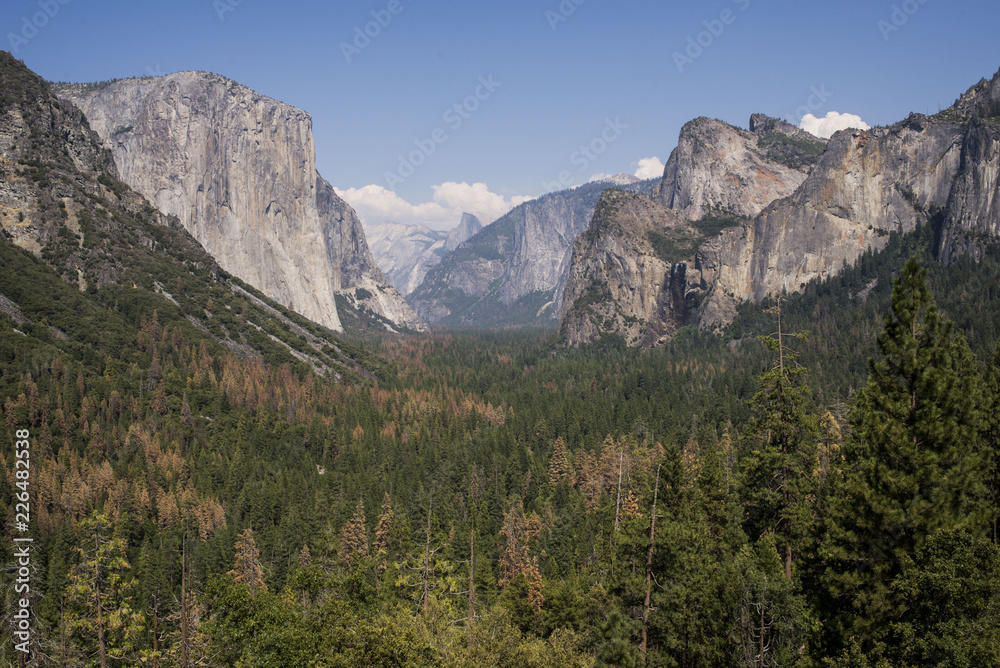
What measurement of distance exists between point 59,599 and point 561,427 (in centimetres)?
7140

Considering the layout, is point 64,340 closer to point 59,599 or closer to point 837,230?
point 59,599

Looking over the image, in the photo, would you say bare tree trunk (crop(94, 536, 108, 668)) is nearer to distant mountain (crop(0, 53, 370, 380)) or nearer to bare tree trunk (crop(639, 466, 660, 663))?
bare tree trunk (crop(639, 466, 660, 663))

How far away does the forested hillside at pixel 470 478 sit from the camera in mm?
18281

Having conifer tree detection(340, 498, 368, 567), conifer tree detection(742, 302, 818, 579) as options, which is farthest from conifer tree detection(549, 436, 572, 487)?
conifer tree detection(742, 302, 818, 579)

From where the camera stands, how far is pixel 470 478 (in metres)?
79.8

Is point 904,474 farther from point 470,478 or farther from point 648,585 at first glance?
point 470,478

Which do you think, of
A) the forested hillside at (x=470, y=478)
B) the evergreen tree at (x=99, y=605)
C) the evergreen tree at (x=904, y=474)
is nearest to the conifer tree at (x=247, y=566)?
the forested hillside at (x=470, y=478)

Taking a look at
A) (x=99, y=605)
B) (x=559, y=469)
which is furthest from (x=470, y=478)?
(x=99, y=605)

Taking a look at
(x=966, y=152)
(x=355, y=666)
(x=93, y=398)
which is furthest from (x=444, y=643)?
(x=966, y=152)

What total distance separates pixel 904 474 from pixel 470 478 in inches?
2591

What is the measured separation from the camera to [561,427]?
10138 cm

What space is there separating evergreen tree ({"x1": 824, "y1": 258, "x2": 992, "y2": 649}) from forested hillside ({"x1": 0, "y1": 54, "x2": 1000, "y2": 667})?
0.28ft

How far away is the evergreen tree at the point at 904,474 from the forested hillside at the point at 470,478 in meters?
0.09

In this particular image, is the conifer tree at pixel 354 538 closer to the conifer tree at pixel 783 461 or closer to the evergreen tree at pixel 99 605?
the evergreen tree at pixel 99 605
